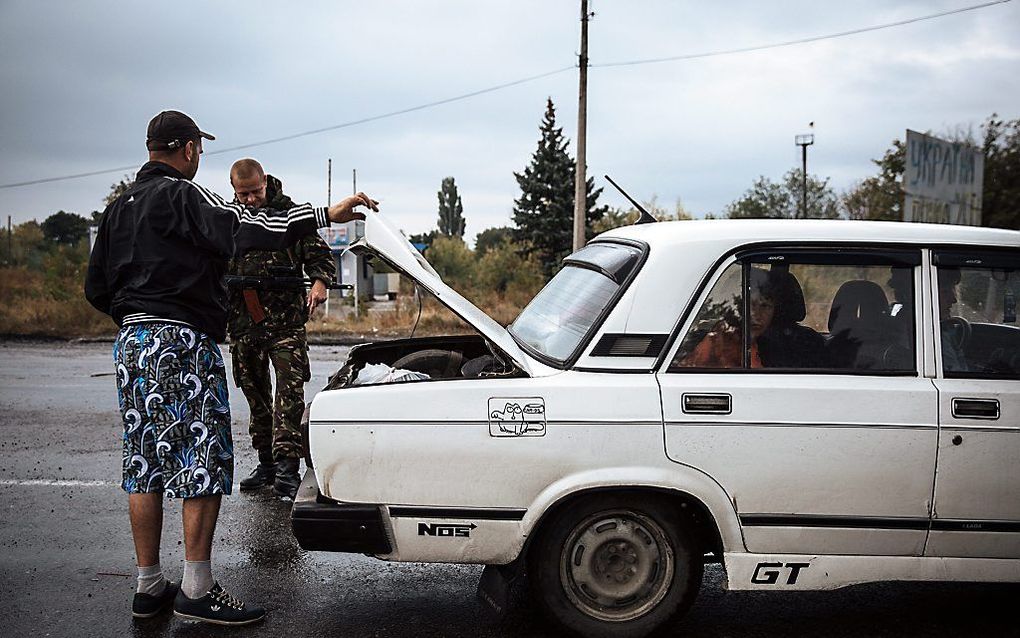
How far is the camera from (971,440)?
11.1 feet

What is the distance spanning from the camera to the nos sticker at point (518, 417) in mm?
3293

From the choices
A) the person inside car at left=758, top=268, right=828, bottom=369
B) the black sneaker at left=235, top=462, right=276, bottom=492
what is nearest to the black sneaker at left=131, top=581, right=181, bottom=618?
the black sneaker at left=235, top=462, right=276, bottom=492

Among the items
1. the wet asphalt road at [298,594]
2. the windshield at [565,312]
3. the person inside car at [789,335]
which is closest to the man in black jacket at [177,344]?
the wet asphalt road at [298,594]

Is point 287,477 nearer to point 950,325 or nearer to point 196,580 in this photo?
point 196,580

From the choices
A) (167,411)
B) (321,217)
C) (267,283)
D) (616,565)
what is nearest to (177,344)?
(167,411)

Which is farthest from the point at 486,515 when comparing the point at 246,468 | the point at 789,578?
the point at 246,468

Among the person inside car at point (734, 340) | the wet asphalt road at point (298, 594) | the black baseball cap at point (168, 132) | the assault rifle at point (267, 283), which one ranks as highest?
the black baseball cap at point (168, 132)

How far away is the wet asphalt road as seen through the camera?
3.66 meters

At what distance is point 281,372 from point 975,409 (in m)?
3.83

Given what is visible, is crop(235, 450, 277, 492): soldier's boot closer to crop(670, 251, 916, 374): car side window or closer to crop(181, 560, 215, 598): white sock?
crop(181, 560, 215, 598): white sock

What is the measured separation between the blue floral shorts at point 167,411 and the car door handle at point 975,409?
3.02 meters

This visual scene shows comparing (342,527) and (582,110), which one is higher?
(582,110)

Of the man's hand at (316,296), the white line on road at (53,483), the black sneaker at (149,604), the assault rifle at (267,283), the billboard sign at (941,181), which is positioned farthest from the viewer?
the billboard sign at (941,181)

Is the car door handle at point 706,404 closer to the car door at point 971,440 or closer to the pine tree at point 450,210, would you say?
the car door at point 971,440
